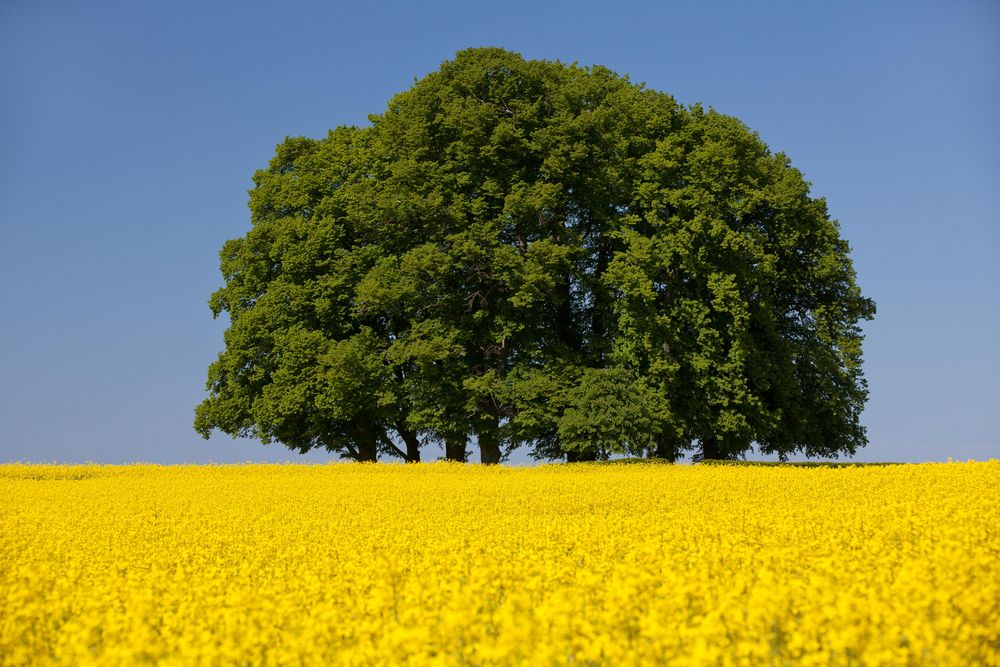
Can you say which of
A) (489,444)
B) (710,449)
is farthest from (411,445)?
(710,449)

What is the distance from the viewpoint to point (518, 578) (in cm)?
935

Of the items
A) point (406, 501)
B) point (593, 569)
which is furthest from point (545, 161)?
point (593, 569)

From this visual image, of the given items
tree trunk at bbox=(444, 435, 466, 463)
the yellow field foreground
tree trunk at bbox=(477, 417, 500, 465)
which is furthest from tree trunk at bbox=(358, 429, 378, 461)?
the yellow field foreground

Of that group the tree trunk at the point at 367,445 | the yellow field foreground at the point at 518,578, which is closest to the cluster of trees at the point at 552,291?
the tree trunk at the point at 367,445

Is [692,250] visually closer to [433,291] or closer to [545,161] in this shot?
[545,161]

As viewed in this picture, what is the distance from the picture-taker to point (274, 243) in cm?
3734

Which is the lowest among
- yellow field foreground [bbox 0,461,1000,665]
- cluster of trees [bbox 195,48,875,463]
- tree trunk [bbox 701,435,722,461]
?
yellow field foreground [bbox 0,461,1000,665]

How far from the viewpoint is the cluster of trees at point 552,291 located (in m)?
31.7

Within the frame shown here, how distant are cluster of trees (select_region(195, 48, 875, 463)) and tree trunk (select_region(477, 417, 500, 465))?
0.19 metres

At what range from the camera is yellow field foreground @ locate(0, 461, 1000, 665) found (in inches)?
261

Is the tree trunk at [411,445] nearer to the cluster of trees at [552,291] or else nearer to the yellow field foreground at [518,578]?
the cluster of trees at [552,291]

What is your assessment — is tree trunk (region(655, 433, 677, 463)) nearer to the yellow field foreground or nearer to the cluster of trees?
the cluster of trees

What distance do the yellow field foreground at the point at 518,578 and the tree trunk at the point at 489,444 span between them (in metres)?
12.0

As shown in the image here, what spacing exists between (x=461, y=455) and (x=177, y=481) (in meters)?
11.3
